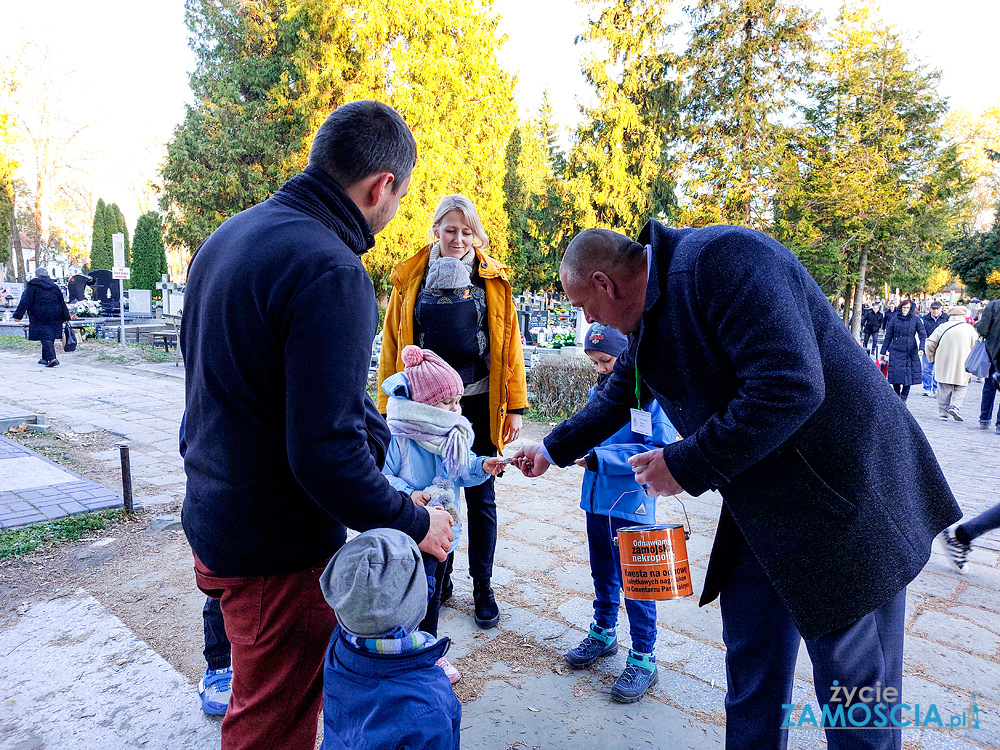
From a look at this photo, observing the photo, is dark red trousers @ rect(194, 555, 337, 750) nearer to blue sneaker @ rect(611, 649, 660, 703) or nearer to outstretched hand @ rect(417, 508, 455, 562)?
outstretched hand @ rect(417, 508, 455, 562)

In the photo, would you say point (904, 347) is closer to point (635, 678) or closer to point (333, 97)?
point (635, 678)

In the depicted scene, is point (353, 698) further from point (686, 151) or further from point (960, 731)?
point (686, 151)

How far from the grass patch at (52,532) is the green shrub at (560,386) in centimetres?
553

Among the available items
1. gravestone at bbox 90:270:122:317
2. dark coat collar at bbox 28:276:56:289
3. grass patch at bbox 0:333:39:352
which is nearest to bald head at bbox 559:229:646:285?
dark coat collar at bbox 28:276:56:289

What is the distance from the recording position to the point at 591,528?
2.94 m

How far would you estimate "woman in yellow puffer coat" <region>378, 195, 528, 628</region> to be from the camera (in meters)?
3.25

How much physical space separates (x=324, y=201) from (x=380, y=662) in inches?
44.6

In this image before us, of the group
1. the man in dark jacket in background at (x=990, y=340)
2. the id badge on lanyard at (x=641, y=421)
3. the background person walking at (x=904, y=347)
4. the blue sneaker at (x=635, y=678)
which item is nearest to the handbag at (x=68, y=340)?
the blue sneaker at (x=635, y=678)

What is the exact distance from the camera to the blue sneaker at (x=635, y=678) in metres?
2.58

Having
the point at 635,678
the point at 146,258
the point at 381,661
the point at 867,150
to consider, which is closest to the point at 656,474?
the point at 381,661

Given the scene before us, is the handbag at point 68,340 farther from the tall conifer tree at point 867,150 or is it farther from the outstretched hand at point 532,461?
the tall conifer tree at point 867,150

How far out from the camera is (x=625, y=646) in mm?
3059

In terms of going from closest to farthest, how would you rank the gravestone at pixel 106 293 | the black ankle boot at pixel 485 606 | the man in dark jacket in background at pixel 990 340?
the black ankle boot at pixel 485 606
the man in dark jacket in background at pixel 990 340
the gravestone at pixel 106 293

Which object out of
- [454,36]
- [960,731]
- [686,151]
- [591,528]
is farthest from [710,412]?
[686,151]
